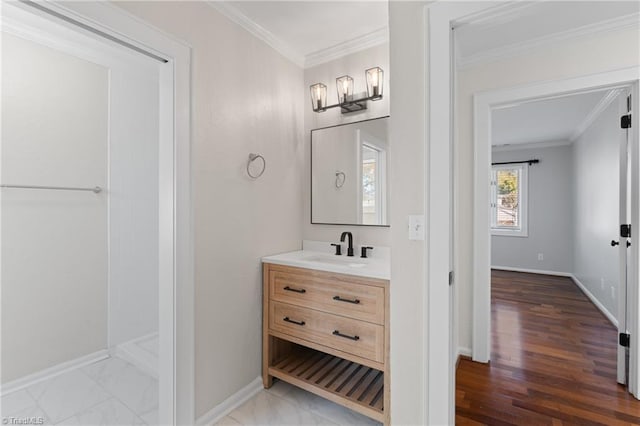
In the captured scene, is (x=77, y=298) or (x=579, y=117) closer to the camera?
(x=77, y=298)

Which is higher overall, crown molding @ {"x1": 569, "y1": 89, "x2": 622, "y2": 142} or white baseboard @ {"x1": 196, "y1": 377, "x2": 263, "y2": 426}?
crown molding @ {"x1": 569, "y1": 89, "x2": 622, "y2": 142}

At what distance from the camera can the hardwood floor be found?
192 cm

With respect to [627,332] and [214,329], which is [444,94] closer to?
[214,329]

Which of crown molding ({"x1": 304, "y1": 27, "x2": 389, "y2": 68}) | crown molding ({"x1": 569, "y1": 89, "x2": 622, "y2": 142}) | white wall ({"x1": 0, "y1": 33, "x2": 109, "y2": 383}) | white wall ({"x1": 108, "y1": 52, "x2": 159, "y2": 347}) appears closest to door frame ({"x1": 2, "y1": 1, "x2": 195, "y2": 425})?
white wall ({"x1": 0, "y1": 33, "x2": 109, "y2": 383})

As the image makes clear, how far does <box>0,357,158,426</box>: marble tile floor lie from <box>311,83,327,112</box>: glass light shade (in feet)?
7.75

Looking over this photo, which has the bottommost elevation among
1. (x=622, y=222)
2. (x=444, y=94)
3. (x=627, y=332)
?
(x=627, y=332)

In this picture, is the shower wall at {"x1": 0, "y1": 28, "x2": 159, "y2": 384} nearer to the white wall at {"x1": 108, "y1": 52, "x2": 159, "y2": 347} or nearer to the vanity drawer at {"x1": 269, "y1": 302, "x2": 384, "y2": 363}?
the white wall at {"x1": 108, "y1": 52, "x2": 159, "y2": 347}

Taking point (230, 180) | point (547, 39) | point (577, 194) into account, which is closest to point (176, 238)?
point (230, 180)

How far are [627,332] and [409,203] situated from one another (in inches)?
78.5

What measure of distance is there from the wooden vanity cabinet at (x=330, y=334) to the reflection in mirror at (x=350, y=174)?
0.62m

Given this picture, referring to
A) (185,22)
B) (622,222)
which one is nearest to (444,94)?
(185,22)

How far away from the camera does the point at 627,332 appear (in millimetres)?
2121

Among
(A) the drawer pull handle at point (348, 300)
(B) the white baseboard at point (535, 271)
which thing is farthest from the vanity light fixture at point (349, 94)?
(B) the white baseboard at point (535, 271)

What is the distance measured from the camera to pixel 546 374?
2365mm
